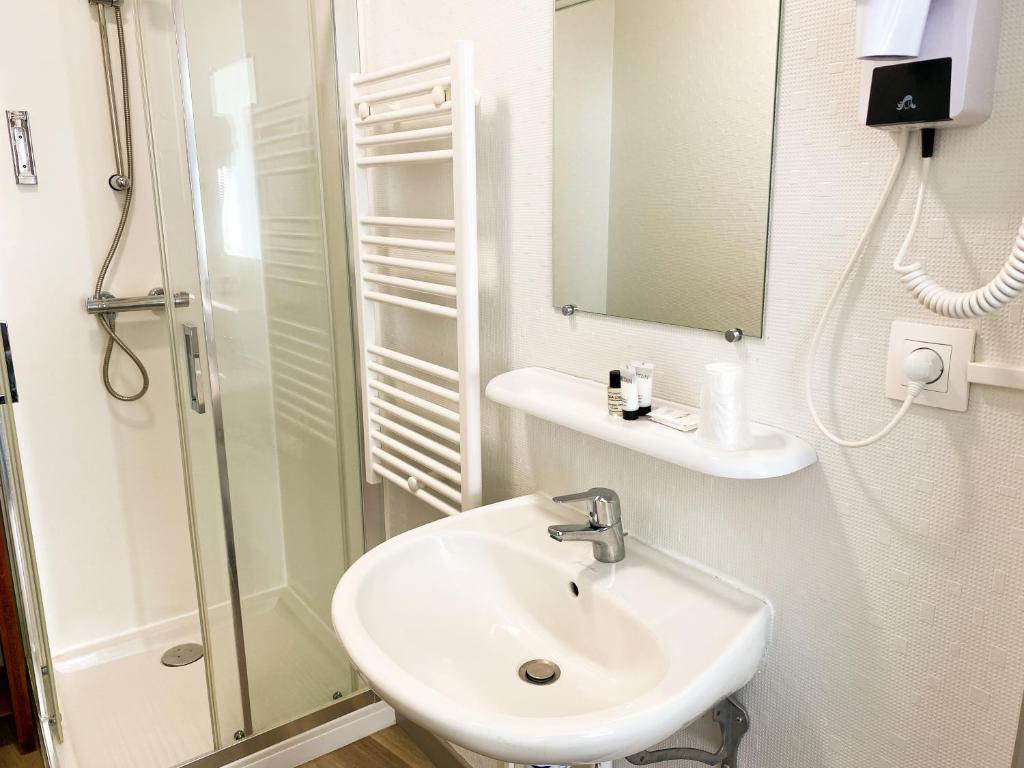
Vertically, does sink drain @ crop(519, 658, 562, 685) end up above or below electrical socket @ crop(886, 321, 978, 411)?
below

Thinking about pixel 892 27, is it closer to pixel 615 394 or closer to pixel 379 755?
pixel 615 394

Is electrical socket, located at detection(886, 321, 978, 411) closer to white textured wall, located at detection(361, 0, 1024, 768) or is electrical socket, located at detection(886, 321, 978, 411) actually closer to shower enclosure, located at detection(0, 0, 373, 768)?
white textured wall, located at detection(361, 0, 1024, 768)

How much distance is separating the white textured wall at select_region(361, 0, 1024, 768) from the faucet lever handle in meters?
0.09

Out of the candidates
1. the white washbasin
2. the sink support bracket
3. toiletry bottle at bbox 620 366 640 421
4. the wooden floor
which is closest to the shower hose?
the wooden floor

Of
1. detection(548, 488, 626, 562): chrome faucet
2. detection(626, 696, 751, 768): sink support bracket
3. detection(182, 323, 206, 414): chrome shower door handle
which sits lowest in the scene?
detection(626, 696, 751, 768): sink support bracket

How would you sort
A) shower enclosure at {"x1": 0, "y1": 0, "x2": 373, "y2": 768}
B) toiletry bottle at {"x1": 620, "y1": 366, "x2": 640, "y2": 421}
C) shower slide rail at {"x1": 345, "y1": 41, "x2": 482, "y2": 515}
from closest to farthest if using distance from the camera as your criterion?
toiletry bottle at {"x1": 620, "y1": 366, "x2": 640, "y2": 421}
shower slide rail at {"x1": 345, "y1": 41, "x2": 482, "y2": 515}
shower enclosure at {"x1": 0, "y1": 0, "x2": 373, "y2": 768}

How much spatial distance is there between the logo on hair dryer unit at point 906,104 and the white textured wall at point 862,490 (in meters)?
0.08

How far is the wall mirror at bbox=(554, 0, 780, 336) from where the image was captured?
1.15m

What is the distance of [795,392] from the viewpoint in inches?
44.8

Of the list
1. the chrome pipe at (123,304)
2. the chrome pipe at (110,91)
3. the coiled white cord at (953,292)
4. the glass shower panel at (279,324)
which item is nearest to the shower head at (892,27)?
the coiled white cord at (953,292)

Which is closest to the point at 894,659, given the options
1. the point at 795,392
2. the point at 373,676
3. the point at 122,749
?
the point at 795,392

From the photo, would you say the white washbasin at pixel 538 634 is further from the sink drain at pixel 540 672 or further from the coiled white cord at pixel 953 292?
the coiled white cord at pixel 953 292

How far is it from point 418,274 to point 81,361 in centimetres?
127

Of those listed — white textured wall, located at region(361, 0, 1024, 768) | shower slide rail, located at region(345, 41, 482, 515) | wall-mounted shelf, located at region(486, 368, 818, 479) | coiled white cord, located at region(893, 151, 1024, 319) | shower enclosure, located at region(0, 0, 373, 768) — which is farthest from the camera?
shower enclosure, located at region(0, 0, 373, 768)
